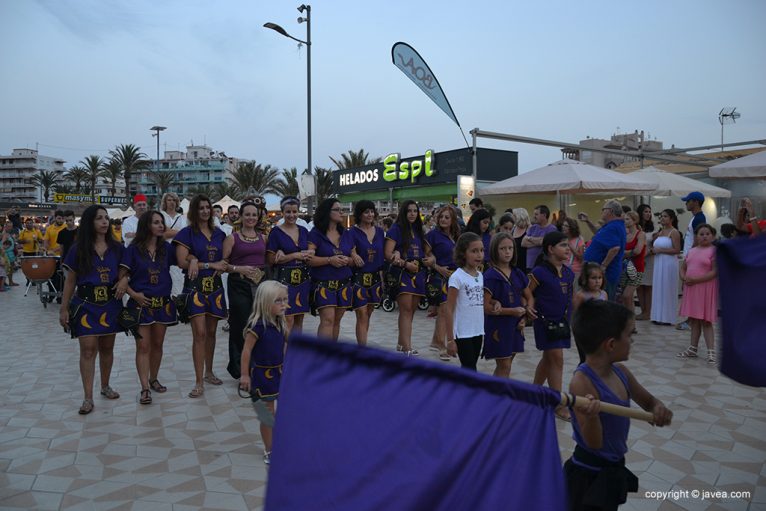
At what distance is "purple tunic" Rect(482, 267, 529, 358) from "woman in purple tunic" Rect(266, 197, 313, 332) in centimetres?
222

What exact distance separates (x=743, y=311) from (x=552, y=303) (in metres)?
3.02

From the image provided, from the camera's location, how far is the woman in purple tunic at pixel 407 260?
6.86 metres

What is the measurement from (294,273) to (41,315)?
7832 millimetres

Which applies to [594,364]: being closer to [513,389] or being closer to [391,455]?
[513,389]

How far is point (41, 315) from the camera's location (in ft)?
35.3

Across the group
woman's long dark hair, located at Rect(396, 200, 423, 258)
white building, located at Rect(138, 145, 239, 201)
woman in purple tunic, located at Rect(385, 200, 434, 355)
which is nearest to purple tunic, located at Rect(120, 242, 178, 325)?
woman in purple tunic, located at Rect(385, 200, 434, 355)

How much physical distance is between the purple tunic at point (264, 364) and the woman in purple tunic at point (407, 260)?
3.09 metres

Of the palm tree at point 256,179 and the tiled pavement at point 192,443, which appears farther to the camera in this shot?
the palm tree at point 256,179

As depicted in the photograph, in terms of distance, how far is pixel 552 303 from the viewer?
4.65 metres

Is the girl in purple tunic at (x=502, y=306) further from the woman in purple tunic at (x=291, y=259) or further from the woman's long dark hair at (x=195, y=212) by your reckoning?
the woman's long dark hair at (x=195, y=212)

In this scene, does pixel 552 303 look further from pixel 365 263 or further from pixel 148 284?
pixel 148 284

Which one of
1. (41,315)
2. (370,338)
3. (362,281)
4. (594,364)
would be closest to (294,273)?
(362,281)

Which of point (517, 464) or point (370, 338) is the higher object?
point (517, 464)

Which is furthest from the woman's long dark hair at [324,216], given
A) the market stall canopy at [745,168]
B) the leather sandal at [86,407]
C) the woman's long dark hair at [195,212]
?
the market stall canopy at [745,168]
